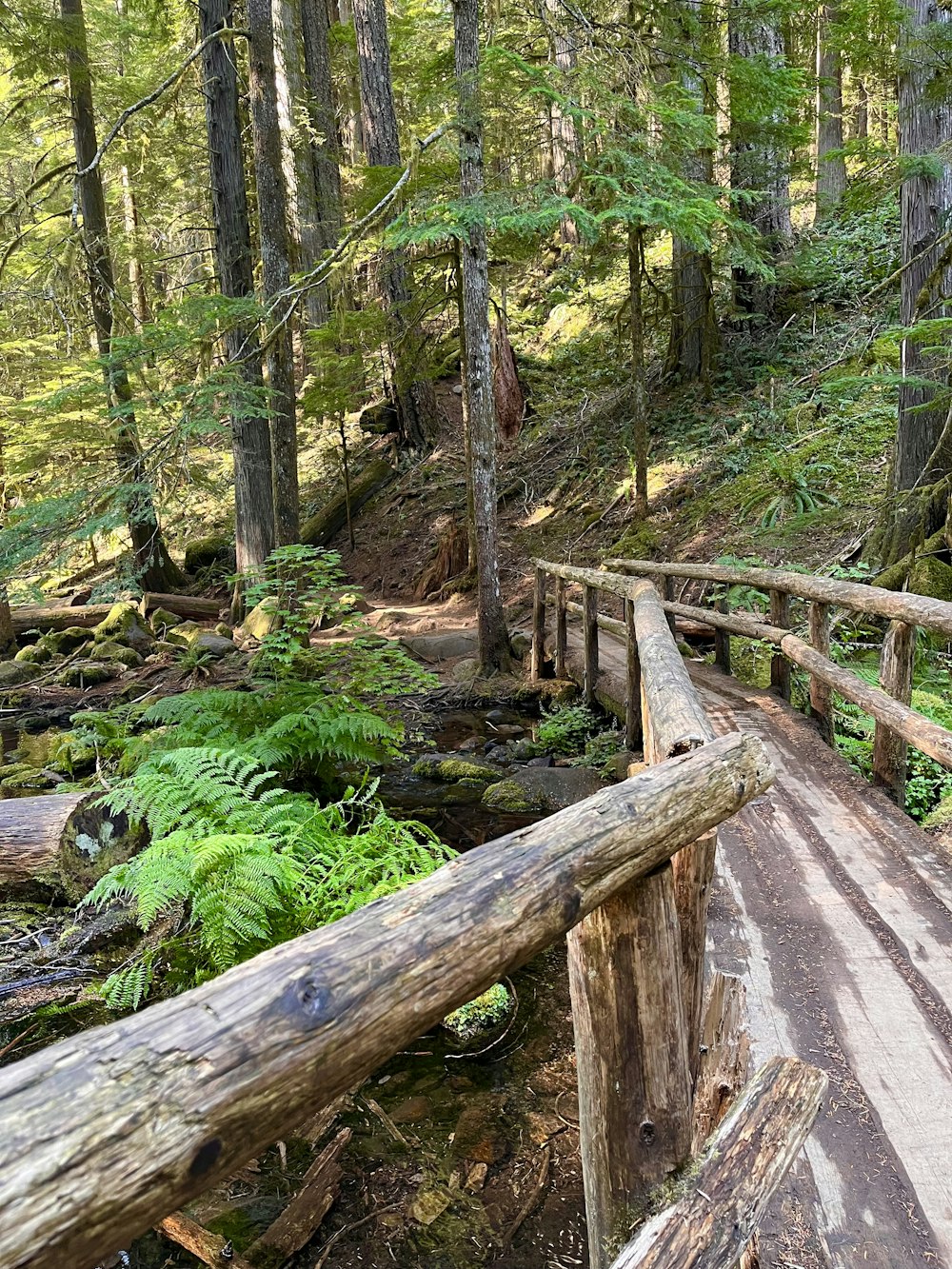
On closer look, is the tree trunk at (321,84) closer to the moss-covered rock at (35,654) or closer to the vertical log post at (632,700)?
the moss-covered rock at (35,654)

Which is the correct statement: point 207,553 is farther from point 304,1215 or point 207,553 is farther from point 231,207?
point 304,1215

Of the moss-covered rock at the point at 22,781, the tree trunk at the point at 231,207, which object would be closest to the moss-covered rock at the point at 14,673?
the tree trunk at the point at 231,207

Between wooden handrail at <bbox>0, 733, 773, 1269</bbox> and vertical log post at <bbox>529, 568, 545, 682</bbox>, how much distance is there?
852 cm

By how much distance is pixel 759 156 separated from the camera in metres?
12.7

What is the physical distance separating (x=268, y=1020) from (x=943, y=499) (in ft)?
28.4

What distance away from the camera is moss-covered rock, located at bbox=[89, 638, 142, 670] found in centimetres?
1271

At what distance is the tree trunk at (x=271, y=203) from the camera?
35.1 feet

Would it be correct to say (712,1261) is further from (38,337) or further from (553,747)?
(38,337)

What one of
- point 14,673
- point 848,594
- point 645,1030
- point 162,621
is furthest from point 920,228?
point 14,673

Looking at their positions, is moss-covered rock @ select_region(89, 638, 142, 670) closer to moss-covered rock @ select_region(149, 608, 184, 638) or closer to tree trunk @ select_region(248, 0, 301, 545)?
moss-covered rock @ select_region(149, 608, 184, 638)

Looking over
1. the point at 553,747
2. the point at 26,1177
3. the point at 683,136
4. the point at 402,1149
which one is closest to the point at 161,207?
the point at 683,136

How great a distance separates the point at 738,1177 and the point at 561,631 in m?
7.83

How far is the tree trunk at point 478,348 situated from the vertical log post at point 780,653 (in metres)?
3.89

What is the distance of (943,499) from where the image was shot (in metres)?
7.97
